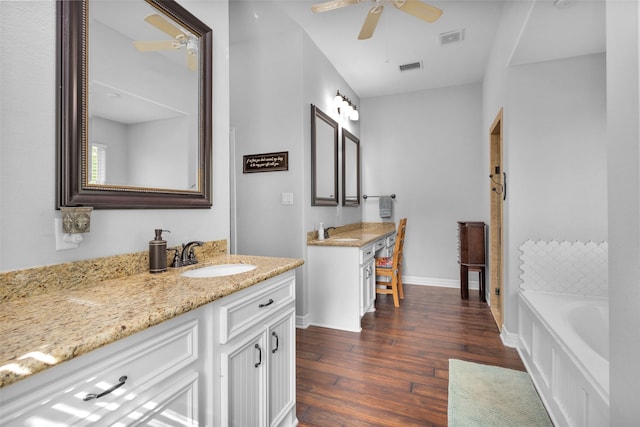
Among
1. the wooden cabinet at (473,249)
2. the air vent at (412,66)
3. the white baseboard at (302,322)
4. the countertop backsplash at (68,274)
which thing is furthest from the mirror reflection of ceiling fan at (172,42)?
the wooden cabinet at (473,249)

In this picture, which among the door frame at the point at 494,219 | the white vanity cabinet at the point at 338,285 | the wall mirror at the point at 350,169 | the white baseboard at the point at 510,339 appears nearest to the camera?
the white baseboard at the point at 510,339

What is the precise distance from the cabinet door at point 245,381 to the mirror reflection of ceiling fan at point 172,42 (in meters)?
1.43

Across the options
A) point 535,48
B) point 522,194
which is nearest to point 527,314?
point 522,194

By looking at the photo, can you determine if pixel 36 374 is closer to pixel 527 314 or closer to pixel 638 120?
pixel 638 120

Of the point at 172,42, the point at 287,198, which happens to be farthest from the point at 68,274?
the point at 287,198

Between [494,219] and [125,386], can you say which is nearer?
[125,386]

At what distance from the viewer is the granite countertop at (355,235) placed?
9.98ft

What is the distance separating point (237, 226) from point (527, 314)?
272 cm

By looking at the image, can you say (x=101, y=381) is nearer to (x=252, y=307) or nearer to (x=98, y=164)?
(x=252, y=307)

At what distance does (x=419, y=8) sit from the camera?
83.8 inches

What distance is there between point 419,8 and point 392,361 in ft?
8.42

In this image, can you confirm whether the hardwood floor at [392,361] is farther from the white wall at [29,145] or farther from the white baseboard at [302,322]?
the white wall at [29,145]

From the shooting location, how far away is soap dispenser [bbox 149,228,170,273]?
1.39 meters

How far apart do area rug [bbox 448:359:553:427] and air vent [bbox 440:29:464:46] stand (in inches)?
119
